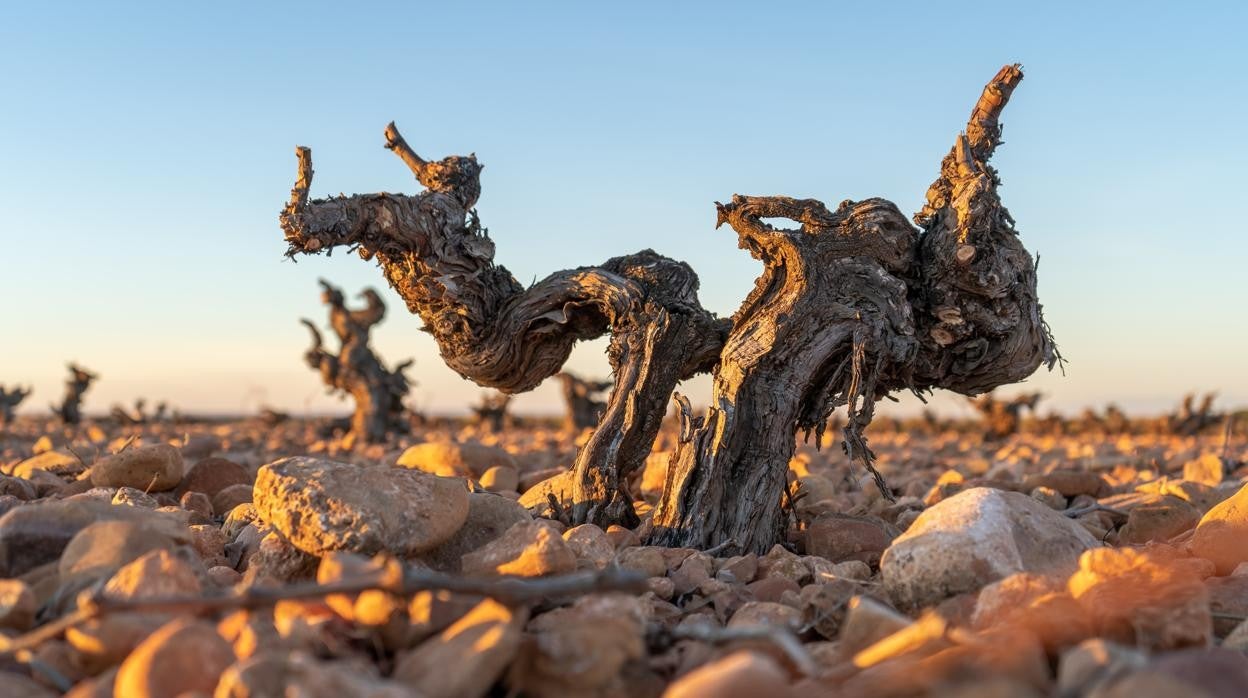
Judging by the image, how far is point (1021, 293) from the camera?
21.8ft

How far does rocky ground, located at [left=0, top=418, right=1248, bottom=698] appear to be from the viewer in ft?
9.29

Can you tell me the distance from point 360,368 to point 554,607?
18296mm

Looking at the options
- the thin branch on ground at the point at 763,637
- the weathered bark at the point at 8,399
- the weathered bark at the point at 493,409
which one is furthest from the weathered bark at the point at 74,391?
the thin branch on ground at the point at 763,637

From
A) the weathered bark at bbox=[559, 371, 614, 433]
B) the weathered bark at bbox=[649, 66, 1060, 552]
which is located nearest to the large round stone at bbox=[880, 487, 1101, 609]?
the weathered bark at bbox=[649, 66, 1060, 552]

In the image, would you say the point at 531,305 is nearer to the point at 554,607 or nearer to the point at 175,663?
the point at 554,607

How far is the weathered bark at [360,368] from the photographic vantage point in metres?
21.2

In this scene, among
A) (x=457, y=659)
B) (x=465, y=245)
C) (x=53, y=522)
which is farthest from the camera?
(x=465, y=245)

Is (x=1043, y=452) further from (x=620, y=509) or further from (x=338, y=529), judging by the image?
(x=338, y=529)

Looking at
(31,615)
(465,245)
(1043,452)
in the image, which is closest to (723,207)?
(465,245)

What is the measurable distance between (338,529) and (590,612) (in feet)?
4.46

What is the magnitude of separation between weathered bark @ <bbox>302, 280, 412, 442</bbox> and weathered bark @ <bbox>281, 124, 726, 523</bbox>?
1439 cm

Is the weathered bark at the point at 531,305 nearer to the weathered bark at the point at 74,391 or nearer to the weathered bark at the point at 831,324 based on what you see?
the weathered bark at the point at 831,324

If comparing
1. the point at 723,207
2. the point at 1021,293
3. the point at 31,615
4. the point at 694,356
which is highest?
the point at 723,207

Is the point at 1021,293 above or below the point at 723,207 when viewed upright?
below
